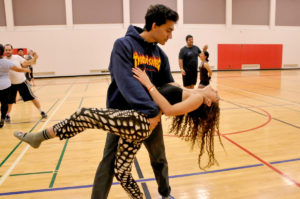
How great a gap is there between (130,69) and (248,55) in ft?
59.4

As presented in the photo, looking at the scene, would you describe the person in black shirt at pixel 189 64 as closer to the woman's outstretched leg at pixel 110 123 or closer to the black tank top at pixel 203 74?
the black tank top at pixel 203 74

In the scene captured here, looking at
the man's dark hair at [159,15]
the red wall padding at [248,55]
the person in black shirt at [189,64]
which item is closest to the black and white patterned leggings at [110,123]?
the man's dark hair at [159,15]

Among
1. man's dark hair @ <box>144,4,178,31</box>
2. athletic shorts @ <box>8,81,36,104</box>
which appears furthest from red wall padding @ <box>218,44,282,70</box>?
man's dark hair @ <box>144,4,178,31</box>

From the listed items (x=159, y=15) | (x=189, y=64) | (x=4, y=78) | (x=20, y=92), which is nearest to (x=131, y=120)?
(x=159, y=15)

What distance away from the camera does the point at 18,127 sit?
5.34 meters

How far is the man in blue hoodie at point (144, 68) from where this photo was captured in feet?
5.28

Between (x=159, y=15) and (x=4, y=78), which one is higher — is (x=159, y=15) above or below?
above

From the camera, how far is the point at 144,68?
180 cm

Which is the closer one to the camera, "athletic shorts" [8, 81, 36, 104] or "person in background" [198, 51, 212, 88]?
"athletic shorts" [8, 81, 36, 104]

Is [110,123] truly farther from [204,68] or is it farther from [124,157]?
[204,68]

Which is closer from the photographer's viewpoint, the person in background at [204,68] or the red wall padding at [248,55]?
the person in background at [204,68]

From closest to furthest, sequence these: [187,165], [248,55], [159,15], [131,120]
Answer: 1. [131,120]
2. [159,15]
3. [187,165]
4. [248,55]

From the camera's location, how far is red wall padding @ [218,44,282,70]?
17.7 m

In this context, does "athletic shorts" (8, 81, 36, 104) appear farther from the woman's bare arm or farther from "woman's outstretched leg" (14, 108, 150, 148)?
the woman's bare arm
